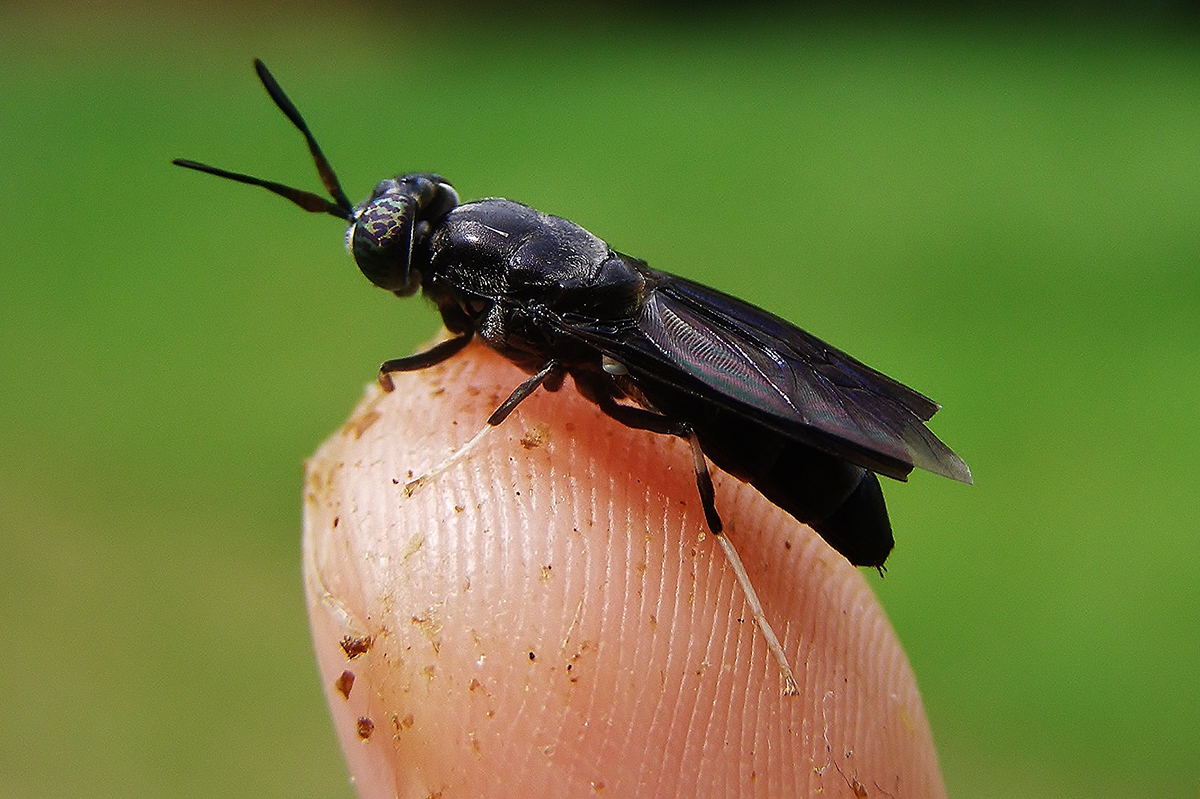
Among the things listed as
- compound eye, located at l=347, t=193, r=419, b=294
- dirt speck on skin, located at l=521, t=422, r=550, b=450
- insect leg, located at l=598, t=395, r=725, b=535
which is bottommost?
dirt speck on skin, located at l=521, t=422, r=550, b=450

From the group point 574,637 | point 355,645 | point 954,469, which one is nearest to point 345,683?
point 355,645

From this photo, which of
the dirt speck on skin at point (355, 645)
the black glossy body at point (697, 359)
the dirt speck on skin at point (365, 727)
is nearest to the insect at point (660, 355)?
the black glossy body at point (697, 359)

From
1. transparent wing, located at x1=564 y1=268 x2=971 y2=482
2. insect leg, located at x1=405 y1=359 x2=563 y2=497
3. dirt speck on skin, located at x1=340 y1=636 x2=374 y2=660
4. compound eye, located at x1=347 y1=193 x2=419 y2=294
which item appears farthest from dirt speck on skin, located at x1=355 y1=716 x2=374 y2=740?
compound eye, located at x1=347 y1=193 x2=419 y2=294

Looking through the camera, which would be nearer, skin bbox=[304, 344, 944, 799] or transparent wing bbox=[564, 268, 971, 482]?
skin bbox=[304, 344, 944, 799]

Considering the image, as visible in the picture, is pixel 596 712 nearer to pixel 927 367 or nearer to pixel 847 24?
pixel 927 367

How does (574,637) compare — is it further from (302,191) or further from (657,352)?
(302,191)

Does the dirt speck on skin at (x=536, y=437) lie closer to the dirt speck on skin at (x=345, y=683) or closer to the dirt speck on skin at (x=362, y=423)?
the dirt speck on skin at (x=362, y=423)

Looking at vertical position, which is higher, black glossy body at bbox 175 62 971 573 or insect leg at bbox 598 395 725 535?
black glossy body at bbox 175 62 971 573

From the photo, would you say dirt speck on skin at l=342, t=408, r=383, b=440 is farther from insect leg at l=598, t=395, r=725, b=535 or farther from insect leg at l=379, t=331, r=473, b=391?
insect leg at l=598, t=395, r=725, b=535
